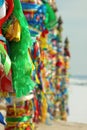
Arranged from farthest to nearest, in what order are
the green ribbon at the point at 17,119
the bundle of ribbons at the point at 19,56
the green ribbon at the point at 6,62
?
the green ribbon at the point at 17,119 → the bundle of ribbons at the point at 19,56 → the green ribbon at the point at 6,62

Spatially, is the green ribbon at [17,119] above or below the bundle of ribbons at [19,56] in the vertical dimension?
below

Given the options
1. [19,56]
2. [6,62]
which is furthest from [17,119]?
[6,62]

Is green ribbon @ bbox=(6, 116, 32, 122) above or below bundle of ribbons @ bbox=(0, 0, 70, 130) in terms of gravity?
below

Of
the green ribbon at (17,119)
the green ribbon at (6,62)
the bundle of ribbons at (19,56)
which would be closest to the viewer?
the green ribbon at (6,62)

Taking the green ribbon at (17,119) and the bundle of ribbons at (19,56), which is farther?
the green ribbon at (17,119)

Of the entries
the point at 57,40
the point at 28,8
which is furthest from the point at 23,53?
the point at 57,40

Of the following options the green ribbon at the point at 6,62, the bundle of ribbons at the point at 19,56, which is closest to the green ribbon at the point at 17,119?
the bundle of ribbons at the point at 19,56

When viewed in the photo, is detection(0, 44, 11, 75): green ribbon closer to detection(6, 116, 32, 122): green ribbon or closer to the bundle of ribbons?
the bundle of ribbons

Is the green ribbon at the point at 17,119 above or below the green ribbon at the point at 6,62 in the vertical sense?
below

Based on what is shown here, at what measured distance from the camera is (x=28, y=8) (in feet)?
16.8

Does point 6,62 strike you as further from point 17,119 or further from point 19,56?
point 17,119

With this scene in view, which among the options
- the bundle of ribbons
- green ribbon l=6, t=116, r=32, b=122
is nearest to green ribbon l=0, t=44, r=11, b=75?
the bundle of ribbons

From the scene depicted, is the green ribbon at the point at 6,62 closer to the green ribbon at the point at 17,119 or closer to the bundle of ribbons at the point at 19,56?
the bundle of ribbons at the point at 19,56

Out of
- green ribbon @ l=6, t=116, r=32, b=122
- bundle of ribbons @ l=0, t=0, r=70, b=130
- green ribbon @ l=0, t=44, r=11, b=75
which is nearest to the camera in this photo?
green ribbon @ l=0, t=44, r=11, b=75
